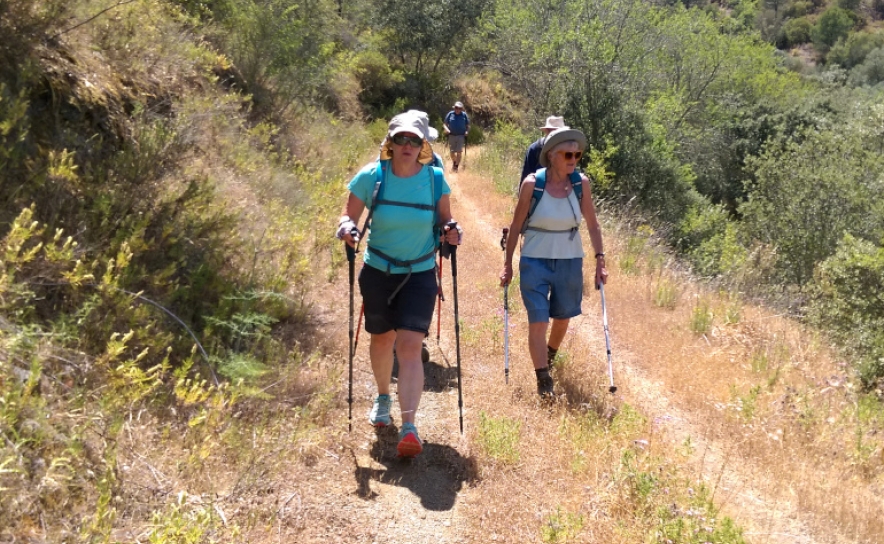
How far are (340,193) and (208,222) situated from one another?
214 inches

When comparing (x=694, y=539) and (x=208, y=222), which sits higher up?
(x=208, y=222)

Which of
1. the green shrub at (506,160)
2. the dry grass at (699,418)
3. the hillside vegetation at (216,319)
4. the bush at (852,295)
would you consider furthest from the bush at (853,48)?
the dry grass at (699,418)

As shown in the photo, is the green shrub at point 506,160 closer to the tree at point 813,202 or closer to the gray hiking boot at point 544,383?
the tree at point 813,202

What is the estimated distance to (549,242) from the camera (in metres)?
5.57

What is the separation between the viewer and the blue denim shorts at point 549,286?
5570 mm

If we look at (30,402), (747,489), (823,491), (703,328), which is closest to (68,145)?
(30,402)

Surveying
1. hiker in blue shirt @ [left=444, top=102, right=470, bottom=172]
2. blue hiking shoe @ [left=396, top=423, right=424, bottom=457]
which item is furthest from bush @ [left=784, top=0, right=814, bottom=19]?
blue hiking shoe @ [left=396, top=423, right=424, bottom=457]

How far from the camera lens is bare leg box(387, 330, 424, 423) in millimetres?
4508

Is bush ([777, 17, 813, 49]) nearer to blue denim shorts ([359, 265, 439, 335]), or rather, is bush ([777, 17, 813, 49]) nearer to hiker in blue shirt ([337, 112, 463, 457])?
hiker in blue shirt ([337, 112, 463, 457])

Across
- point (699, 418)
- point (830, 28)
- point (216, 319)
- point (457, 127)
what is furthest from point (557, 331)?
point (830, 28)

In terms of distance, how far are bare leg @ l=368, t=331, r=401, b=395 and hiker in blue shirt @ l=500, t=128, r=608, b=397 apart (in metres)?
1.31

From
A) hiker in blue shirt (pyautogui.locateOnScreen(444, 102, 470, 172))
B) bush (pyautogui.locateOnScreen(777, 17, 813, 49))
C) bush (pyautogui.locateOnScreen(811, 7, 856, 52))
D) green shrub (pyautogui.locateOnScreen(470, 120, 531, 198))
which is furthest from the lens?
bush (pyautogui.locateOnScreen(777, 17, 813, 49))

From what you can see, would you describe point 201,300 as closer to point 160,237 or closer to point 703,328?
point 160,237

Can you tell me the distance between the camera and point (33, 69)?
16.6ft
